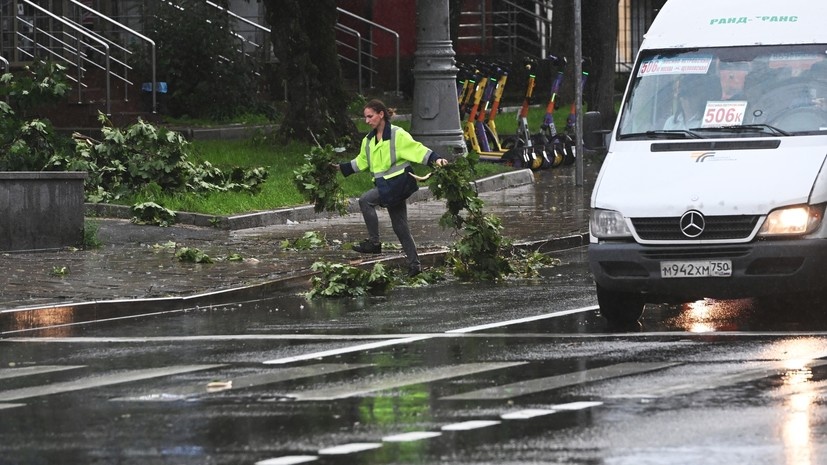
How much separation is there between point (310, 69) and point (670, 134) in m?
13.3

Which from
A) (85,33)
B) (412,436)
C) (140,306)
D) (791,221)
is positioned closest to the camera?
(412,436)

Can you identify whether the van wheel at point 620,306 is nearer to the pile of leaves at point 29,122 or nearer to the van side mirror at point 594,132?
the van side mirror at point 594,132

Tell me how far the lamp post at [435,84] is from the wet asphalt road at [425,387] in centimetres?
1035

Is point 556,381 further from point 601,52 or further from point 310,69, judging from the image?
point 601,52

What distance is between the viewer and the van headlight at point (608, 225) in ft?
38.0

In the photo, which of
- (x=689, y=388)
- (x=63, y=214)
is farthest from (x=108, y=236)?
(x=689, y=388)

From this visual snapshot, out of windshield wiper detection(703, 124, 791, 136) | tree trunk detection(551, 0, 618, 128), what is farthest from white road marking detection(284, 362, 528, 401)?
tree trunk detection(551, 0, 618, 128)

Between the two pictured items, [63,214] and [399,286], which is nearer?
[399,286]

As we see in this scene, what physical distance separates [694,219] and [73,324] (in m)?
4.79

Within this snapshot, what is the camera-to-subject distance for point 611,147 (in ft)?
41.3

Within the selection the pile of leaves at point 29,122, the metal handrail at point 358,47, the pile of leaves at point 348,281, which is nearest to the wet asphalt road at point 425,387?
the pile of leaves at point 348,281

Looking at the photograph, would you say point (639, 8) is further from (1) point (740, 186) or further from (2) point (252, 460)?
(2) point (252, 460)

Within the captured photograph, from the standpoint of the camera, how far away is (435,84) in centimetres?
2377

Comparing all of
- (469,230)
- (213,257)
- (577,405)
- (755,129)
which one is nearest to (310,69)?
(213,257)
